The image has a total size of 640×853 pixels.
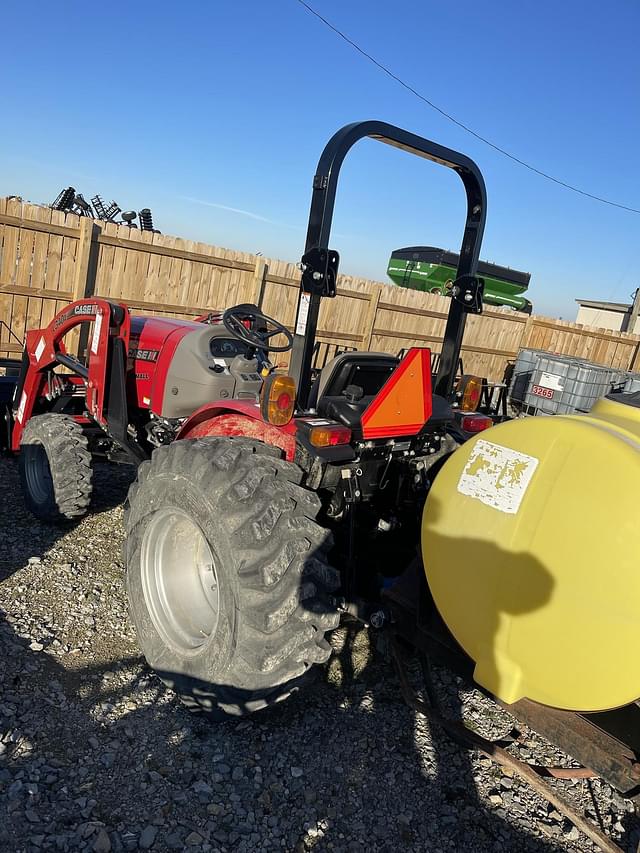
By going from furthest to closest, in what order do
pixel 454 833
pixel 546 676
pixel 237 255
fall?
pixel 237 255 → pixel 454 833 → pixel 546 676

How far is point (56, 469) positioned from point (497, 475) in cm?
303

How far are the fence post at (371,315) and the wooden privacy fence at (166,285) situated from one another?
18 mm

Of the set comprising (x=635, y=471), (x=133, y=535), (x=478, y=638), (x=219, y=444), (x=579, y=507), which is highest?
(x=635, y=471)

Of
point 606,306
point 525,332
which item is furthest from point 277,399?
point 606,306

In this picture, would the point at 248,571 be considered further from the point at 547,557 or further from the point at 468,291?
the point at 468,291

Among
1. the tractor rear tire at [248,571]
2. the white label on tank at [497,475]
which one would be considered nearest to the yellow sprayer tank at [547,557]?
the white label on tank at [497,475]

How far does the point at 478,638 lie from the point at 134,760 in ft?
4.63

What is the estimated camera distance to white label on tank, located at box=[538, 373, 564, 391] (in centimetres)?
1103

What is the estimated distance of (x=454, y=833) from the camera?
2.24m

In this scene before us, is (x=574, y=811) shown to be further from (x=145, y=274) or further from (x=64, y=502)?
(x=145, y=274)

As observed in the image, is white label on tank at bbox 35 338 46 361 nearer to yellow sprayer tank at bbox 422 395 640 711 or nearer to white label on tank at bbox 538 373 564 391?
yellow sprayer tank at bbox 422 395 640 711

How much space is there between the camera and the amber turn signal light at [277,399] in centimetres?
249

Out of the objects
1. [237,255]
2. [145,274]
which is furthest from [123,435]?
[237,255]

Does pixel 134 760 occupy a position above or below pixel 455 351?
below
